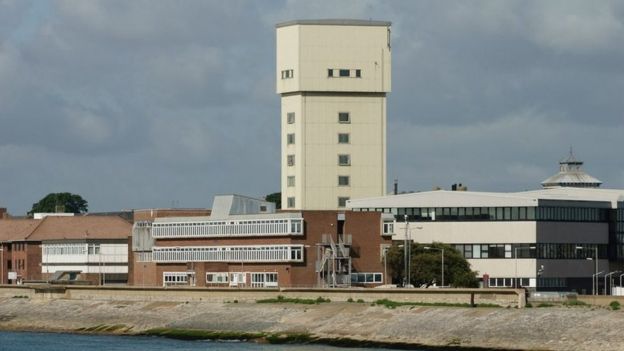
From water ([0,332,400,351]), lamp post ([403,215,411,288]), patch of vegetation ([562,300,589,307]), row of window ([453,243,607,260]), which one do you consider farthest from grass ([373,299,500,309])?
row of window ([453,243,607,260])

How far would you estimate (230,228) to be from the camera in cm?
15062

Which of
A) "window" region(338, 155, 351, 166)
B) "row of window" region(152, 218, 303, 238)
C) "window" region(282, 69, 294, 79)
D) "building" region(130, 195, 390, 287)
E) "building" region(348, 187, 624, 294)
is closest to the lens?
"row of window" region(152, 218, 303, 238)

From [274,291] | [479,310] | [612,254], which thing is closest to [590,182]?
[612,254]

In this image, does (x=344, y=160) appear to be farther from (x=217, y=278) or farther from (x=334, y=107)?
(x=217, y=278)

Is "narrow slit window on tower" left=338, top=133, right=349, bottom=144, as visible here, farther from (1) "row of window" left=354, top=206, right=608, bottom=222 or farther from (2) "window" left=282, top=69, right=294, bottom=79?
(1) "row of window" left=354, top=206, right=608, bottom=222

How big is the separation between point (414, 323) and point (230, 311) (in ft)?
70.1

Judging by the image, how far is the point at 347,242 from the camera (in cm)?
14588

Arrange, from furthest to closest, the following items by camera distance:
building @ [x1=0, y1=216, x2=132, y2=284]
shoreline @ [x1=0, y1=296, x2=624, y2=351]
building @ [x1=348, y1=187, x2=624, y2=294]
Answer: building @ [x1=0, y1=216, x2=132, y2=284]
building @ [x1=348, y1=187, x2=624, y2=294]
shoreline @ [x1=0, y1=296, x2=624, y2=351]

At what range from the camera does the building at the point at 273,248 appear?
144375mm

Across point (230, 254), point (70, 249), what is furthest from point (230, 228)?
point (70, 249)

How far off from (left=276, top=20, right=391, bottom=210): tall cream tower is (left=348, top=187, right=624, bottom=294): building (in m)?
6.43

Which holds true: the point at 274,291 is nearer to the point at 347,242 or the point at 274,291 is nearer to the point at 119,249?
the point at 347,242

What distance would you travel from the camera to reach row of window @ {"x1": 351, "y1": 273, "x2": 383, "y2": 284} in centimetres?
14600

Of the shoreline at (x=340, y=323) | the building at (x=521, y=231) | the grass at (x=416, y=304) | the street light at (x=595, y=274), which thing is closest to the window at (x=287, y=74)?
the building at (x=521, y=231)
